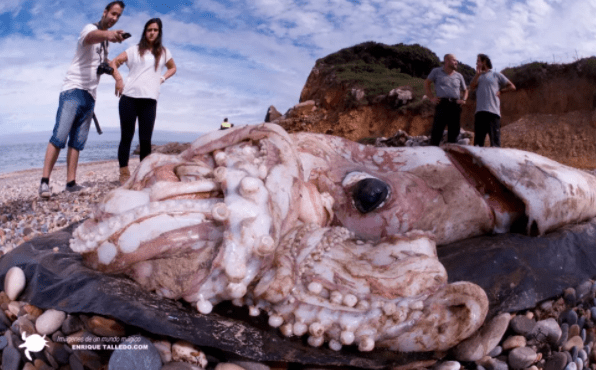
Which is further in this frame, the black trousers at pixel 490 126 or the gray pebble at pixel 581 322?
the black trousers at pixel 490 126

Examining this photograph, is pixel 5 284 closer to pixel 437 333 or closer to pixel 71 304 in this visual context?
pixel 71 304

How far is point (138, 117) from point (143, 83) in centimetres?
47

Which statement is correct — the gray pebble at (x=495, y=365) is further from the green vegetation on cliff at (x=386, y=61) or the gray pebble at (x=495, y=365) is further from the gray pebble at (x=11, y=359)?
the green vegetation on cliff at (x=386, y=61)

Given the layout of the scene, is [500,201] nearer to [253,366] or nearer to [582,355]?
[582,355]

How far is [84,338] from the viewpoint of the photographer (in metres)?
1.87

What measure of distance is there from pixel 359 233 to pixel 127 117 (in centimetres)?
384

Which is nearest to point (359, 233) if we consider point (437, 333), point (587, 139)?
point (437, 333)

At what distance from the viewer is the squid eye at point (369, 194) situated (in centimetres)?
251

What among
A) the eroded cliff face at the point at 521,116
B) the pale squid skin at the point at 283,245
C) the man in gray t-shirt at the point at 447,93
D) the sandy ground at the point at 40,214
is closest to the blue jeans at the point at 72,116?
the sandy ground at the point at 40,214

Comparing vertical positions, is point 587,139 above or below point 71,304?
above

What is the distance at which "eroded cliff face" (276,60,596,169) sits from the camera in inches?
492

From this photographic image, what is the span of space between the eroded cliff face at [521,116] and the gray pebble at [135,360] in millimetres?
13119

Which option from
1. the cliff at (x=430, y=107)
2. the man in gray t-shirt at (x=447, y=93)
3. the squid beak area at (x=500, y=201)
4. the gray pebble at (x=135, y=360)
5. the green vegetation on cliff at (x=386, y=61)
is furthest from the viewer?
the green vegetation on cliff at (x=386, y=61)

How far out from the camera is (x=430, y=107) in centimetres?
1611
